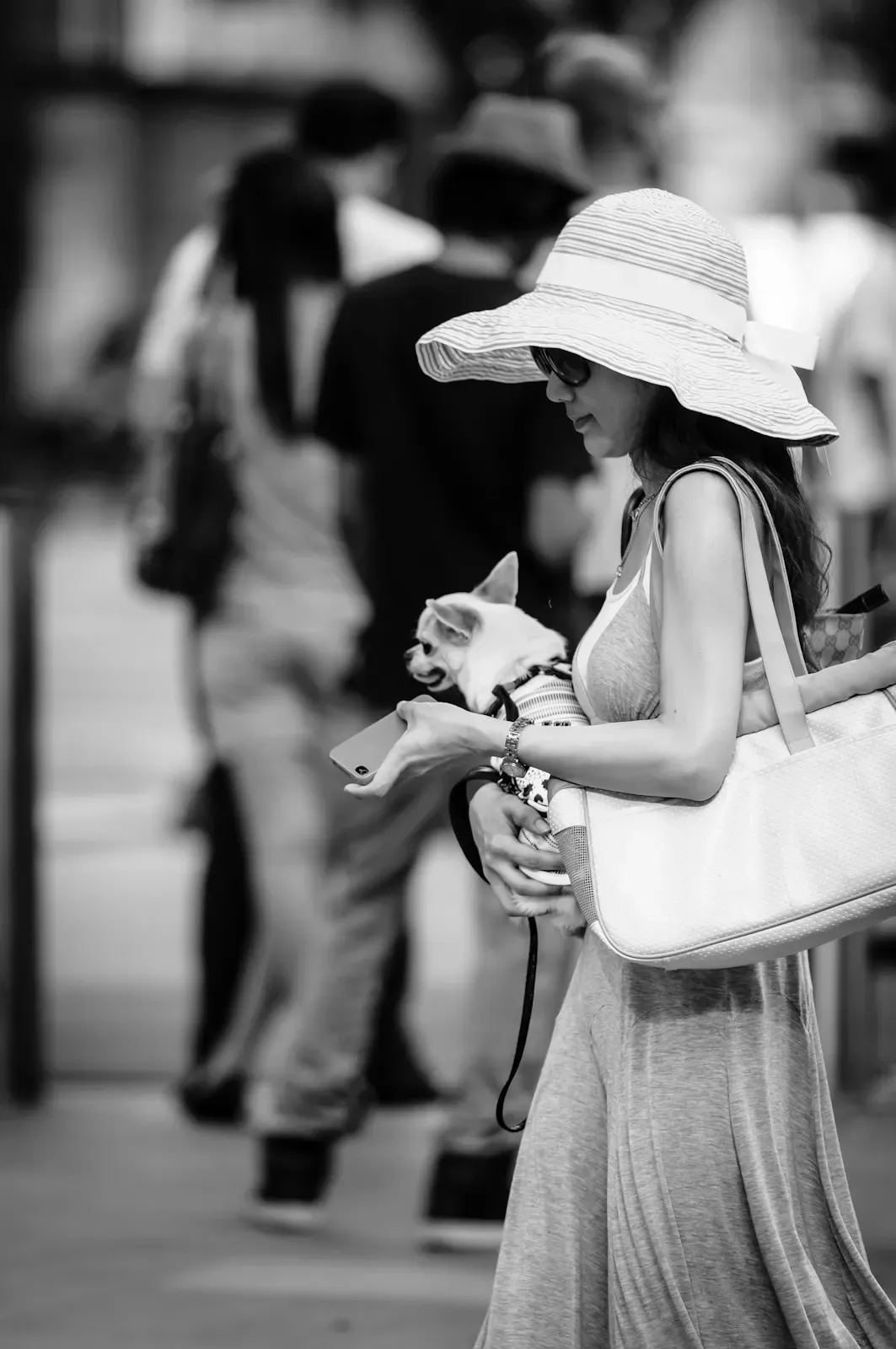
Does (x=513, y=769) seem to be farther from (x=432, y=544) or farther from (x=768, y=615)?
(x=432, y=544)

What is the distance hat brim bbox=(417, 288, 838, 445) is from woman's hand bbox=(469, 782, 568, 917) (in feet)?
1.62

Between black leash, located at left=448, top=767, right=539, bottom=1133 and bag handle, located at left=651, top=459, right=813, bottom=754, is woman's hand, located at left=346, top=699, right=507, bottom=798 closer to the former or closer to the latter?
black leash, located at left=448, top=767, right=539, bottom=1133

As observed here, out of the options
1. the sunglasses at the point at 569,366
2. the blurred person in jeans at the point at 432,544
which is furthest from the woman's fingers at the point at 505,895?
the blurred person in jeans at the point at 432,544

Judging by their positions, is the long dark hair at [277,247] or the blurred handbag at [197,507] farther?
the blurred handbag at [197,507]

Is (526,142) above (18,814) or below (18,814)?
above

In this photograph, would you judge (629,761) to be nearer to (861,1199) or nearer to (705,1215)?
(705,1215)

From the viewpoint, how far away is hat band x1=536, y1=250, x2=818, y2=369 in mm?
2344

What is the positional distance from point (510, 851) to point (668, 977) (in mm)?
230

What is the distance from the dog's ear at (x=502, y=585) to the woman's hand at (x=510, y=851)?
0.29 metres

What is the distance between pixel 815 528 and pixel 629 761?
0.39m

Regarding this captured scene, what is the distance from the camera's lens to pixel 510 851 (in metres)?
2.39

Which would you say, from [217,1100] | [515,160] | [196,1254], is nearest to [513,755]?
[196,1254]

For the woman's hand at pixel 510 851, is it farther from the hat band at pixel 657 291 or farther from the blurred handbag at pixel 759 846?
the hat band at pixel 657 291

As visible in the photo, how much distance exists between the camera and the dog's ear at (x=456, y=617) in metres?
2.54
